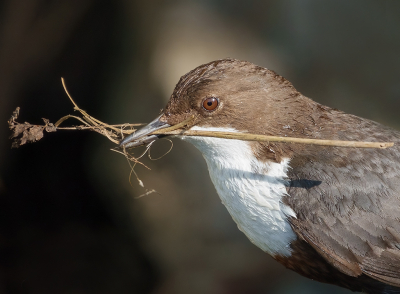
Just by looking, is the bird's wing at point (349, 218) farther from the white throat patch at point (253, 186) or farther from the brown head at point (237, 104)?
the brown head at point (237, 104)

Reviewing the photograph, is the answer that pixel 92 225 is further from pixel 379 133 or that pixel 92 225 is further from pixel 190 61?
pixel 379 133

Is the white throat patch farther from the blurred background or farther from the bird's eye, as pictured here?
the blurred background

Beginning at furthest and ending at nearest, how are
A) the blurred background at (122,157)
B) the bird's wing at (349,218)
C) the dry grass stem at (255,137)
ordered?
1. the blurred background at (122,157)
2. the bird's wing at (349,218)
3. the dry grass stem at (255,137)

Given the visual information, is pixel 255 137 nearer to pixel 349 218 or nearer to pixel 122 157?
pixel 349 218

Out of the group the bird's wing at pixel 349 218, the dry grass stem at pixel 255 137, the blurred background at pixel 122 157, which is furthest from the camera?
the blurred background at pixel 122 157

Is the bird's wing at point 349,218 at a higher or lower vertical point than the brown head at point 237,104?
lower

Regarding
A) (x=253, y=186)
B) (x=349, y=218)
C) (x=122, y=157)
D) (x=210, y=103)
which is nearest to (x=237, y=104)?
(x=210, y=103)

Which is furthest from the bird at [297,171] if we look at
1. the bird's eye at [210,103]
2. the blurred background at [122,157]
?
the blurred background at [122,157]

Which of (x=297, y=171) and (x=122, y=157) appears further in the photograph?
(x=122, y=157)
